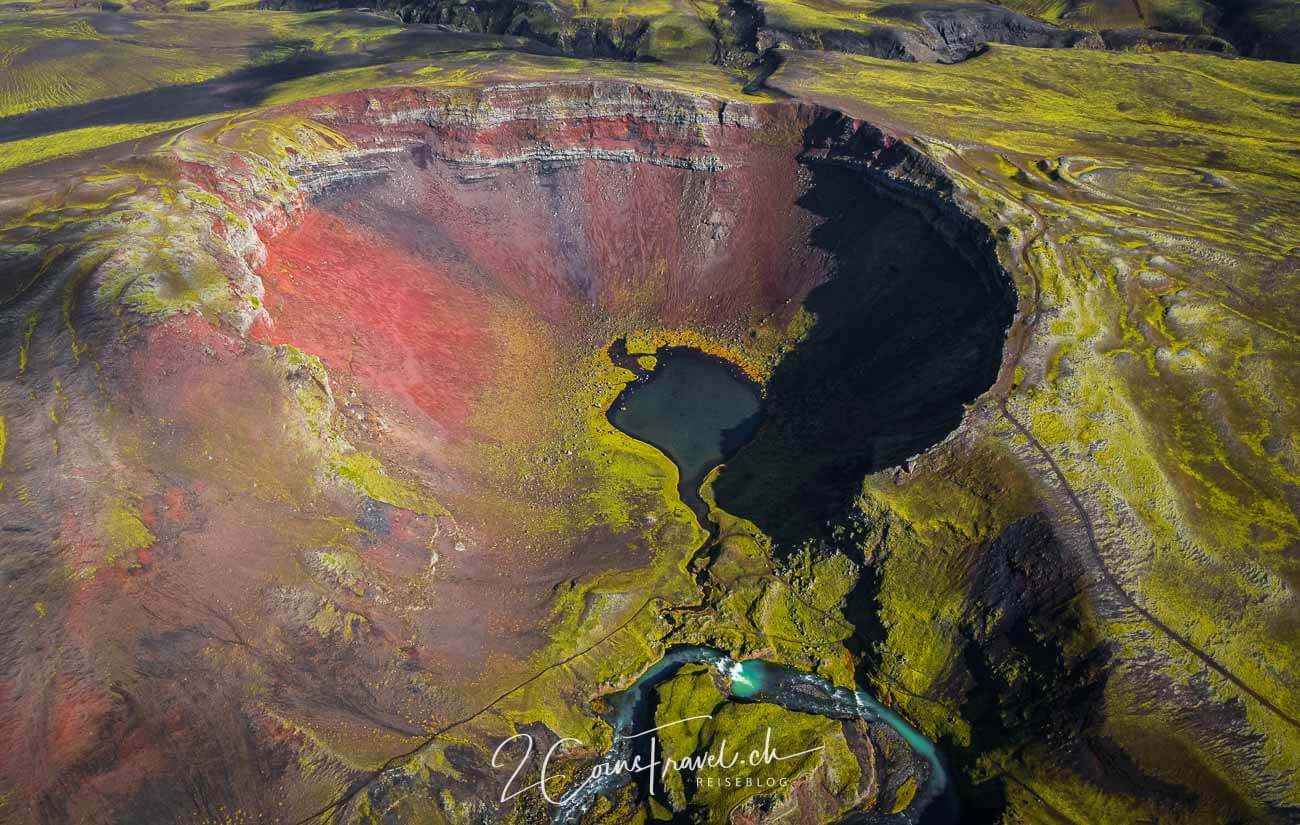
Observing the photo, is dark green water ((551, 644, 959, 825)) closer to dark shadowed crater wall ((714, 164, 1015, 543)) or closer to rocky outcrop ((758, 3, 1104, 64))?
dark shadowed crater wall ((714, 164, 1015, 543))

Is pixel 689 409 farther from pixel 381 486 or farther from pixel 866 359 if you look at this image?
pixel 381 486

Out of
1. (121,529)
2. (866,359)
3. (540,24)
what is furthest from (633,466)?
(540,24)

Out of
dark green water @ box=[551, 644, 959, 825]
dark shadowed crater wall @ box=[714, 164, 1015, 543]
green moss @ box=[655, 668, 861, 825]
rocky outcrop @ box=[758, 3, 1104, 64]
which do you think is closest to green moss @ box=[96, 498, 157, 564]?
dark green water @ box=[551, 644, 959, 825]

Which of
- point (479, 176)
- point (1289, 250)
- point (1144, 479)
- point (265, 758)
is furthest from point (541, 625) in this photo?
point (1289, 250)

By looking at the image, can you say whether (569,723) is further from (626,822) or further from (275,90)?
(275,90)

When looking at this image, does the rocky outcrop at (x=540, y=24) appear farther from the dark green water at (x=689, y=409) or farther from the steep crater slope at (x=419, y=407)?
the dark green water at (x=689, y=409)

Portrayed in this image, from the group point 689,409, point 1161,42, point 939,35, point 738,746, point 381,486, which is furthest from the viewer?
point 1161,42
